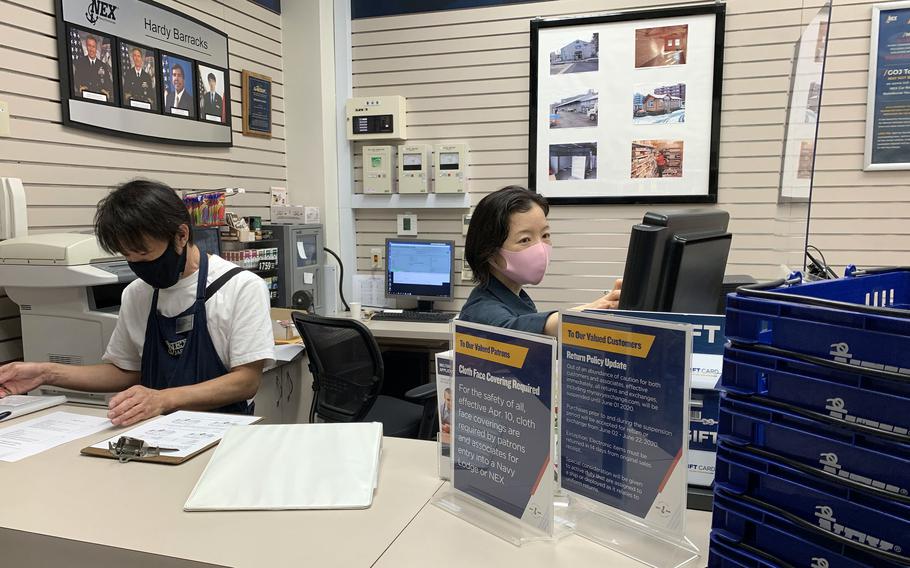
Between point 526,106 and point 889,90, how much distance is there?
219 centimetres

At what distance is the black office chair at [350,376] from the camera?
9.48 ft

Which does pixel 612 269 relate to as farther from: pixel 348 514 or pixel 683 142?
pixel 348 514

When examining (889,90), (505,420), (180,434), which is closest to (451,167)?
(889,90)

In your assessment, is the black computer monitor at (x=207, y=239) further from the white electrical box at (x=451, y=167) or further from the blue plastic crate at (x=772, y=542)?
the blue plastic crate at (x=772, y=542)

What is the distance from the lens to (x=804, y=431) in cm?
77

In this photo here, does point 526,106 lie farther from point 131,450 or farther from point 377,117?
point 131,450

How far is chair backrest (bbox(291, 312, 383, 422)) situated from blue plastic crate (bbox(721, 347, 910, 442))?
2.18 m

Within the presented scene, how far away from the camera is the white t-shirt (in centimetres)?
219

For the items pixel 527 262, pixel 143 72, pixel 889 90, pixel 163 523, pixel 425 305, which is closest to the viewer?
pixel 163 523

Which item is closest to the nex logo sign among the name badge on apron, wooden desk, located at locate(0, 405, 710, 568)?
the name badge on apron

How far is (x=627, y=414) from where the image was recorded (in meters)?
1.04

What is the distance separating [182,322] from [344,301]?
2453mm

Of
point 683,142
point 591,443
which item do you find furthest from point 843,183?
point 591,443

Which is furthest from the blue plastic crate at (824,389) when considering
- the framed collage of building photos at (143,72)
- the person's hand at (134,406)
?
the framed collage of building photos at (143,72)
